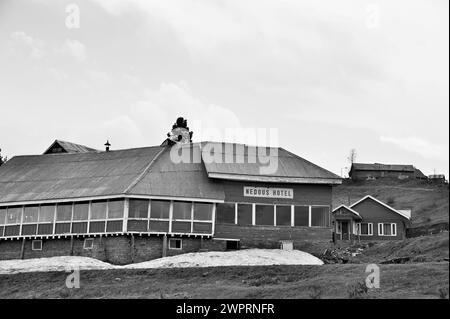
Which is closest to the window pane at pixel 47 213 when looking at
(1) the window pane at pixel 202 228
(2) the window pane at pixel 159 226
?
(2) the window pane at pixel 159 226

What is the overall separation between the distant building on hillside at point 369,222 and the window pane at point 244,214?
1090 inches

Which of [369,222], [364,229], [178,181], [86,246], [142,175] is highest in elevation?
[142,175]

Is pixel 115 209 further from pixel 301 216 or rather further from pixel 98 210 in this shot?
pixel 301 216

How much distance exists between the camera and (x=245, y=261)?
45312 mm

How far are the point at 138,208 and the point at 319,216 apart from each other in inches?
503

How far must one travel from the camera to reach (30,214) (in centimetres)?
5319

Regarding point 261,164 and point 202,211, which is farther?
point 261,164

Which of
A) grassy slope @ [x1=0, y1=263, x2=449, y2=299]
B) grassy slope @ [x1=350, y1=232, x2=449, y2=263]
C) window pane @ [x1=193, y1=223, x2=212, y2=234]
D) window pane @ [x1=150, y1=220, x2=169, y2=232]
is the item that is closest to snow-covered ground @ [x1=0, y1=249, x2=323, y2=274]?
grassy slope @ [x1=0, y1=263, x2=449, y2=299]

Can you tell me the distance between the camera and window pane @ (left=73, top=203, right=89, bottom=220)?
50.9 meters

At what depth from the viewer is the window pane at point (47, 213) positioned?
172 feet

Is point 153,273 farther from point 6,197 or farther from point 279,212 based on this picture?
point 6,197

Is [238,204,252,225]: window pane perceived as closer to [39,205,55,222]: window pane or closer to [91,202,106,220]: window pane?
[91,202,106,220]: window pane

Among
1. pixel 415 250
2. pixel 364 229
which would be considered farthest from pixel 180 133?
pixel 364 229
